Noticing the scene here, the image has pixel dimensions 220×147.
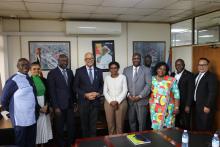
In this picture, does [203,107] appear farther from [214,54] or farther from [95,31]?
[95,31]

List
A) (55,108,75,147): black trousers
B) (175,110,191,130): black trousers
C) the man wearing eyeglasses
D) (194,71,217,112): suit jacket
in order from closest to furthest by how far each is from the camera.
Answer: the man wearing eyeglasses < (194,71,217,112): suit jacket < (55,108,75,147): black trousers < (175,110,191,130): black trousers

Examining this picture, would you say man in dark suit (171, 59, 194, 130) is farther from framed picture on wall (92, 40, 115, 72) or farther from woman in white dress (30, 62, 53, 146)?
woman in white dress (30, 62, 53, 146)

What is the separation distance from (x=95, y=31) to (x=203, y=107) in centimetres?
253

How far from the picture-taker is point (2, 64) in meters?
3.88

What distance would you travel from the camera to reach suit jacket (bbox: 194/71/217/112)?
3.09 meters

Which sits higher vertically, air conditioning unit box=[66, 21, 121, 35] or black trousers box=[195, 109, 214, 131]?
air conditioning unit box=[66, 21, 121, 35]

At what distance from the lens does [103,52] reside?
454 centimetres

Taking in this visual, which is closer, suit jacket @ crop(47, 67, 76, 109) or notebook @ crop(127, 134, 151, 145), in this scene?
notebook @ crop(127, 134, 151, 145)

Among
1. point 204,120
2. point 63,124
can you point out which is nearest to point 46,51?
point 63,124

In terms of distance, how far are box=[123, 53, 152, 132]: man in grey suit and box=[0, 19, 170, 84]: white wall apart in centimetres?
134

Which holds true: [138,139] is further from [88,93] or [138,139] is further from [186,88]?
[186,88]

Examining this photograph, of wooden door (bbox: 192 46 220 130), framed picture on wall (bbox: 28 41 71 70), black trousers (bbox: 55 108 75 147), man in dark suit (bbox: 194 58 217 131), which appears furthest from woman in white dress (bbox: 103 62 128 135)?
wooden door (bbox: 192 46 220 130)

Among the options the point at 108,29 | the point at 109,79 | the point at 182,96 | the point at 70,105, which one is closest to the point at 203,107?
the point at 182,96

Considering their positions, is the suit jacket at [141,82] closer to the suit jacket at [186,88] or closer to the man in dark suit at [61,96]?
the suit jacket at [186,88]
